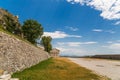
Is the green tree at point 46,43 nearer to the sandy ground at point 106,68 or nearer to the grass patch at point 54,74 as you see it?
the sandy ground at point 106,68

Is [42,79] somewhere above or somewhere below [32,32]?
below

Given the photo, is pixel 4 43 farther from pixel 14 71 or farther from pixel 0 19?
pixel 0 19

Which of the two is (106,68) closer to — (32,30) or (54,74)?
(54,74)

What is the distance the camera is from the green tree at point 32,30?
281 ft

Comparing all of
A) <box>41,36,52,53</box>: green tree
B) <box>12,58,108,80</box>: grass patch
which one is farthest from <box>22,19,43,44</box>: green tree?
<box>12,58,108,80</box>: grass patch

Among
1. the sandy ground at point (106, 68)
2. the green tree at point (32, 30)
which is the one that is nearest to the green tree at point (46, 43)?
the green tree at point (32, 30)

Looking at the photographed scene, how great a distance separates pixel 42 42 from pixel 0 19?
1761 inches

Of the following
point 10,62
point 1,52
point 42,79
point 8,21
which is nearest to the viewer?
point 42,79

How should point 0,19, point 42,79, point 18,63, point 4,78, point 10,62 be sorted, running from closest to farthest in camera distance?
point 4,78 < point 42,79 < point 10,62 < point 18,63 < point 0,19

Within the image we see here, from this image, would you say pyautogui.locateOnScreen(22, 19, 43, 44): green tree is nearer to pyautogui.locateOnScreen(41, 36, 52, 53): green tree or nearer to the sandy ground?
pyautogui.locateOnScreen(41, 36, 52, 53): green tree

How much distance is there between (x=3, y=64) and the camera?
811 inches

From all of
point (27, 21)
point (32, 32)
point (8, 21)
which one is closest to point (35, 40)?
point (32, 32)

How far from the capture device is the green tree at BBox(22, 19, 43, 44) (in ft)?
281

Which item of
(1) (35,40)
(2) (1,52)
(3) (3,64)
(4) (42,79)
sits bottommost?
A: (4) (42,79)
